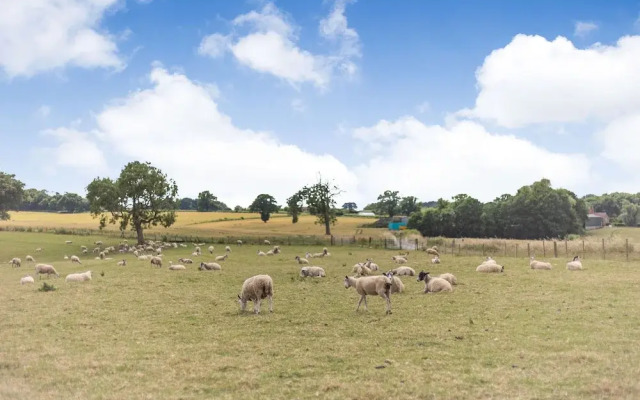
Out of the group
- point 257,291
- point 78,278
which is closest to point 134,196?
point 78,278

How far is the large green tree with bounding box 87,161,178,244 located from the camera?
2862 inches

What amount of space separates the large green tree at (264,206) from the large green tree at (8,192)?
2337 inches

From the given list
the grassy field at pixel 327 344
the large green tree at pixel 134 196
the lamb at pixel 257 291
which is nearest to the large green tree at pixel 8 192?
the large green tree at pixel 134 196

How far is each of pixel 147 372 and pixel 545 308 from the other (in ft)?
47.5

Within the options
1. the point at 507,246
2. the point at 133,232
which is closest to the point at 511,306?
the point at 507,246

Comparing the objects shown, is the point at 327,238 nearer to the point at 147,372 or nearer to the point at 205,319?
the point at 205,319

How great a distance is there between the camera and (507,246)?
181ft

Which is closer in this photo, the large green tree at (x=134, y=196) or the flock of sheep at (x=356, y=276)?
the flock of sheep at (x=356, y=276)

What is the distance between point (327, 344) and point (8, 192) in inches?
5070

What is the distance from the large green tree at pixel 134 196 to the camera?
238ft

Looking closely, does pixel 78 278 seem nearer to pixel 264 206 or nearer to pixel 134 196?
pixel 134 196

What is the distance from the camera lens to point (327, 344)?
45.2 ft

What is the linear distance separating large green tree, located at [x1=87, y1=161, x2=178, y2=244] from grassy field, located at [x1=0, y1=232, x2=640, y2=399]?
49287mm

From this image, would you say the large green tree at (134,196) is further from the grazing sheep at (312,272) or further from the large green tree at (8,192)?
the large green tree at (8,192)
